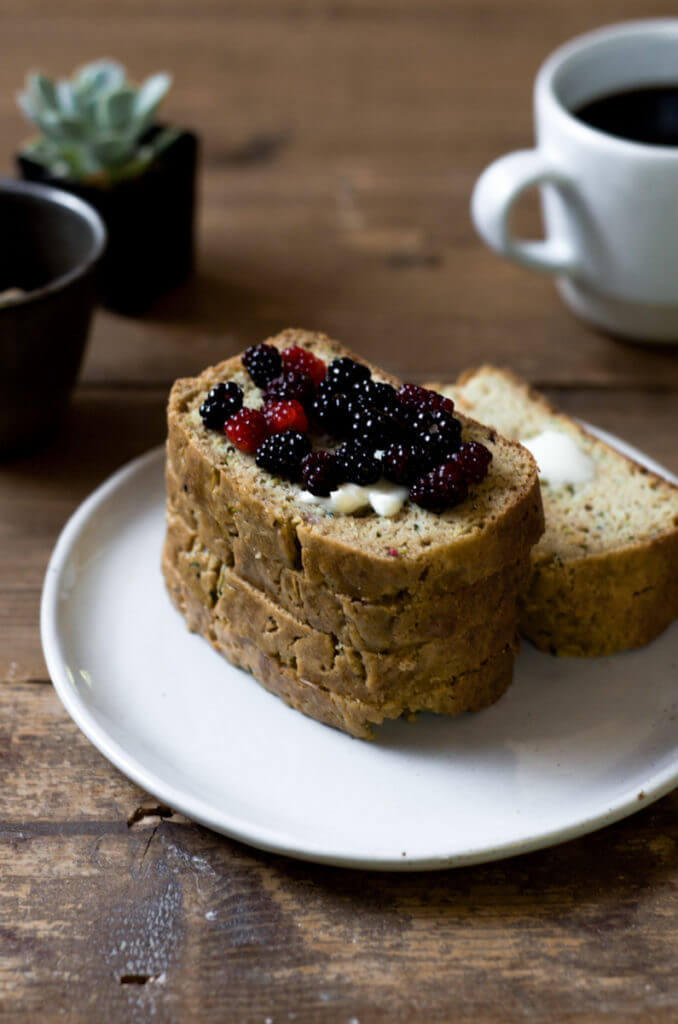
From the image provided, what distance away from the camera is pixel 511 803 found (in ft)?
6.06

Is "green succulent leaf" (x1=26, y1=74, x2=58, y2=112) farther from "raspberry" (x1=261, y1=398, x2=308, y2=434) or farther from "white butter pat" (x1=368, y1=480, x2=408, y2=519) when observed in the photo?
"white butter pat" (x1=368, y1=480, x2=408, y2=519)

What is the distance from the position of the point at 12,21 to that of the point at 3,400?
2555 millimetres

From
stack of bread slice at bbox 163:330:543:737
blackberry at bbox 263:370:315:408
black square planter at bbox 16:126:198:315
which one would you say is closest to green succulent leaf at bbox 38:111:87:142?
black square planter at bbox 16:126:198:315

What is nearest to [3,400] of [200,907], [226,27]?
[200,907]

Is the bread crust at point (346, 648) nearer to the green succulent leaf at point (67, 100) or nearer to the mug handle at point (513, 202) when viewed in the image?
the mug handle at point (513, 202)

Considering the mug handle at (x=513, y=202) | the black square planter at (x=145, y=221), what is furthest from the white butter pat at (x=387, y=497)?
the black square planter at (x=145, y=221)

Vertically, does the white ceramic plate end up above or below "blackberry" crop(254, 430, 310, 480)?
below

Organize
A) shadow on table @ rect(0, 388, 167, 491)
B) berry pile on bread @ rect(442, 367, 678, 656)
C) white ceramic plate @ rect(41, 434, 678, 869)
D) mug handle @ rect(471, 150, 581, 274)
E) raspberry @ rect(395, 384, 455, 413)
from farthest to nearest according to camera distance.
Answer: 1. mug handle @ rect(471, 150, 581, 274)
2. shadow on table @ rect(0, 388, 167, 491)
3. berry pile on bread @ rect(442, 367, 678, 656)
4. raspberry @ rect(395, 384, 455, 413)
5. white ceramic plate @ rect(41, 434, 678, 869)

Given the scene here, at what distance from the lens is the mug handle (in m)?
2.85

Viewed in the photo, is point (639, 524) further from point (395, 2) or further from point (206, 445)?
point (395, 2)

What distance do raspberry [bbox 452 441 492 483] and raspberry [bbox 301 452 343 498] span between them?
0.67ft

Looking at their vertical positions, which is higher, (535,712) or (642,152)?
(642,152)

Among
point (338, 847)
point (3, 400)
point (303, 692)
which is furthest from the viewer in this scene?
point (3, 400)

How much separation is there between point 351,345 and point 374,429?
4.00ft
